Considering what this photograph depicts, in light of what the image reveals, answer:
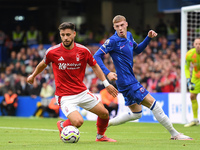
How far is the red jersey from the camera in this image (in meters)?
8.17

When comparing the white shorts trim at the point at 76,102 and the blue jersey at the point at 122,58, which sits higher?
the blue jersey at the point at 122,58

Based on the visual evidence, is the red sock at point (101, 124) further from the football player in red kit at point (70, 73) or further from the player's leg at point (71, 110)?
the player's leg at point (71, 110)

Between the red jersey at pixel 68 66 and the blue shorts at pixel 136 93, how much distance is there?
1171mm

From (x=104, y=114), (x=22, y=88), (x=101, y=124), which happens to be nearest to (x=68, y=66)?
(x=104, y=114)

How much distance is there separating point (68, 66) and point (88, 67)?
1326cm

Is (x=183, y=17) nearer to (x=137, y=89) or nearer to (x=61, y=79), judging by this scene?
(x=137, y=89)

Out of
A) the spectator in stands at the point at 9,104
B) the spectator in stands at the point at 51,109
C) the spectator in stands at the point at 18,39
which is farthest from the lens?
the spectator in stands at the point at 18,39

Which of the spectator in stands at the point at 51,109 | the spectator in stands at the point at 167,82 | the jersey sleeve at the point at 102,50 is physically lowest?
the spectator in stands at the point at 51,109

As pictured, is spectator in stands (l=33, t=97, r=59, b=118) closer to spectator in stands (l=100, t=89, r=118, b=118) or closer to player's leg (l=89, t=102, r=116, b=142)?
spectator in stands (l=100, t=89, r=118, b=118)

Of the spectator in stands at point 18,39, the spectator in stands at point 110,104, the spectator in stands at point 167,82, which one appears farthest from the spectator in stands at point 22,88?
the spectator in stands at point 167,82

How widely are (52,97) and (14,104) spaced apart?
1935 millimetres

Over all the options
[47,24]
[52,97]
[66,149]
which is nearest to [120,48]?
[66,149]

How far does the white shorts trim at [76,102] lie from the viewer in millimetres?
8141

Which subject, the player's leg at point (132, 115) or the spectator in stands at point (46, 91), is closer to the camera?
the player's leg at point (132, 115)
